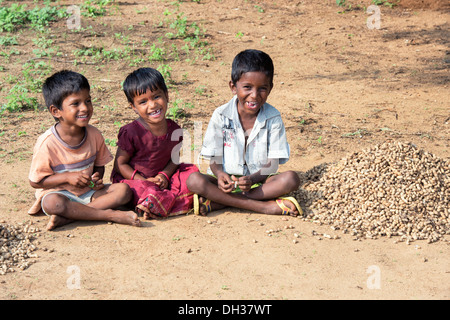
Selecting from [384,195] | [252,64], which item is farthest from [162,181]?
[384,195]

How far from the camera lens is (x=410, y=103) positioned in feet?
22.1

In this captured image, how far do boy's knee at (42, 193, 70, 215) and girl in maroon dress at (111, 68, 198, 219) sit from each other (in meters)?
0.55

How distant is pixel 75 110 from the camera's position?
13.8 feet

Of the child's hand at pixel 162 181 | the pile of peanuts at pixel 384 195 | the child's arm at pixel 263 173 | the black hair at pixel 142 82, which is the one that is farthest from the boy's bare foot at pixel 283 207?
the black hair at pixel 142 82

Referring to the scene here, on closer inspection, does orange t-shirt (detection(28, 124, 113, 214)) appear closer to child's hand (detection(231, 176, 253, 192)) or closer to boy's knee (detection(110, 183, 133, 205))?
boy's knee (detection(110, 183, 133, 205))

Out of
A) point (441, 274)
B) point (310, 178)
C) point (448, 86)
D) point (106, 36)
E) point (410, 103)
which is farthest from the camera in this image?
point (106, 36)

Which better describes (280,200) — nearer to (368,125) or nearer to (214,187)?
(214,187)

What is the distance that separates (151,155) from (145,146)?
0.09 metres

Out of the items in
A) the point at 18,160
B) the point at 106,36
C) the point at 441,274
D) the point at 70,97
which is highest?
the point at 106,36

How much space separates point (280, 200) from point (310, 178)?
484mm

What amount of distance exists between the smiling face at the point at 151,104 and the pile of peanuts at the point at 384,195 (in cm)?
134

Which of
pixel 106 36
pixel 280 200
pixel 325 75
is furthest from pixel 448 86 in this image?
pixel 106 36

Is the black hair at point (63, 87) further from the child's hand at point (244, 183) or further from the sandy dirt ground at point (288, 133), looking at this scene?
the child's hand at point (244, 183)

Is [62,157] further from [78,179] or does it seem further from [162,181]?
[162,181]
